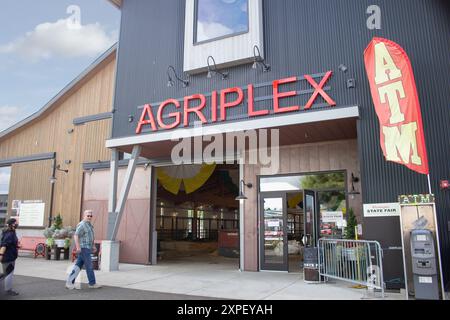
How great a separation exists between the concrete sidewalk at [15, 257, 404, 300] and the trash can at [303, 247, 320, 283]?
0.71ft

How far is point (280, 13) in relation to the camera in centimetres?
1103

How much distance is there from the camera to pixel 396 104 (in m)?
8.01

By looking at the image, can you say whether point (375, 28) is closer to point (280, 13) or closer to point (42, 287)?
point (280, 13)

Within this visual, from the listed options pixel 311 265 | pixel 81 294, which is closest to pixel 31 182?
pixel 81 294

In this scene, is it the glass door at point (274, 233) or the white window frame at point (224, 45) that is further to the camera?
the glass door at point (274, 233)

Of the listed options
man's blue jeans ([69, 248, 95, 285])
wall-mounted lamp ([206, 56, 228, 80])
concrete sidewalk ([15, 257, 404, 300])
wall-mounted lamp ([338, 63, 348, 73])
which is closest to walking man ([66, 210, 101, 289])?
man's blue jeans ([69, 248, 95, 285])

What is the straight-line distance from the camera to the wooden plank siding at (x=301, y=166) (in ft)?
37.2

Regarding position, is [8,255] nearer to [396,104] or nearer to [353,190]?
[396,104]

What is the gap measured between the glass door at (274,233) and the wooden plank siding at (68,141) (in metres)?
7.28

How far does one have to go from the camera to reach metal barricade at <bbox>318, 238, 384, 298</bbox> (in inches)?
320

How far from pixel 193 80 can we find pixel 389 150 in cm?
627

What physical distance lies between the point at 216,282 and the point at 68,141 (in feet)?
36.0

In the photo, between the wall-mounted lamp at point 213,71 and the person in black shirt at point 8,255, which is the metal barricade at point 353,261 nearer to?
the wall-mounted lamp at point 213,71

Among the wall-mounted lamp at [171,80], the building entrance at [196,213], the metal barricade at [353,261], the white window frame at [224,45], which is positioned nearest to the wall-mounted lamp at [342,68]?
the white window frame at [224,45]
